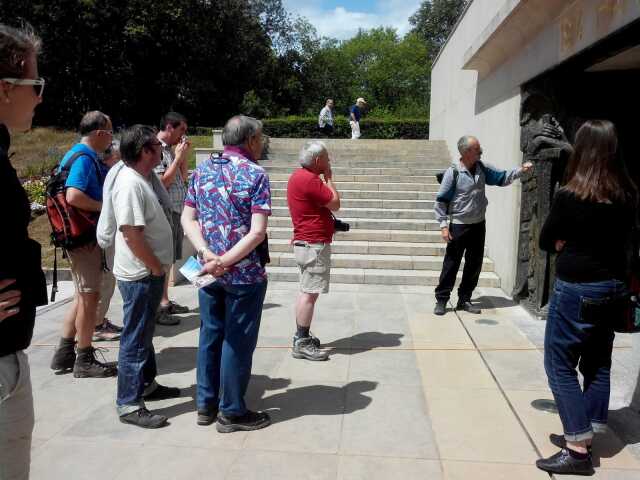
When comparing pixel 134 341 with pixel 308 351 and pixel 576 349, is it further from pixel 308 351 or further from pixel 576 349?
pixel 576 349

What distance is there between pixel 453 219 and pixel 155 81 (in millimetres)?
30102

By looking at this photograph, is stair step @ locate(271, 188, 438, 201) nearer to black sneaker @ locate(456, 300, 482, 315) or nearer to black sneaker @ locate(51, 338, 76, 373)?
black sneaker @ locate(456, 300, 482, 315)

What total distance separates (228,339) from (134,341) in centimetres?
65

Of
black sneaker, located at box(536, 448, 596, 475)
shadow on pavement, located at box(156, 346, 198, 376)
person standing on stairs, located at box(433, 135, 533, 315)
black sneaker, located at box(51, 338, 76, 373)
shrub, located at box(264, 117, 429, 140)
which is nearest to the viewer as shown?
black sneaker, located at box(536, 448, 596, 475)

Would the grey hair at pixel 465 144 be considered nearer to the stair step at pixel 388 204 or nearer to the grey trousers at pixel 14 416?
the stair step at pixel 388 204

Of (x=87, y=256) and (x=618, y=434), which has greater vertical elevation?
(x=87, y=256)

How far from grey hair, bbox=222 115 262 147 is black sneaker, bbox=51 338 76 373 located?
2209 mm

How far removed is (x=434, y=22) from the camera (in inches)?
2143

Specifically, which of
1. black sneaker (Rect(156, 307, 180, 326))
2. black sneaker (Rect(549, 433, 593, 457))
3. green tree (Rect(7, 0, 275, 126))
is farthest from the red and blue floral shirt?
green tree (Rect(7, 0, 275, 126))

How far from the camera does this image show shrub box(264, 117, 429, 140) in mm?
22672

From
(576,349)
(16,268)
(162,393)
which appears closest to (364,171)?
(162,393)

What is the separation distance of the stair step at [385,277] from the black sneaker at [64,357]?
347 cm

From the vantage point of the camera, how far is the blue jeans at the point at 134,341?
3352 millimetres

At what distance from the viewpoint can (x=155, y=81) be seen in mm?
32219
